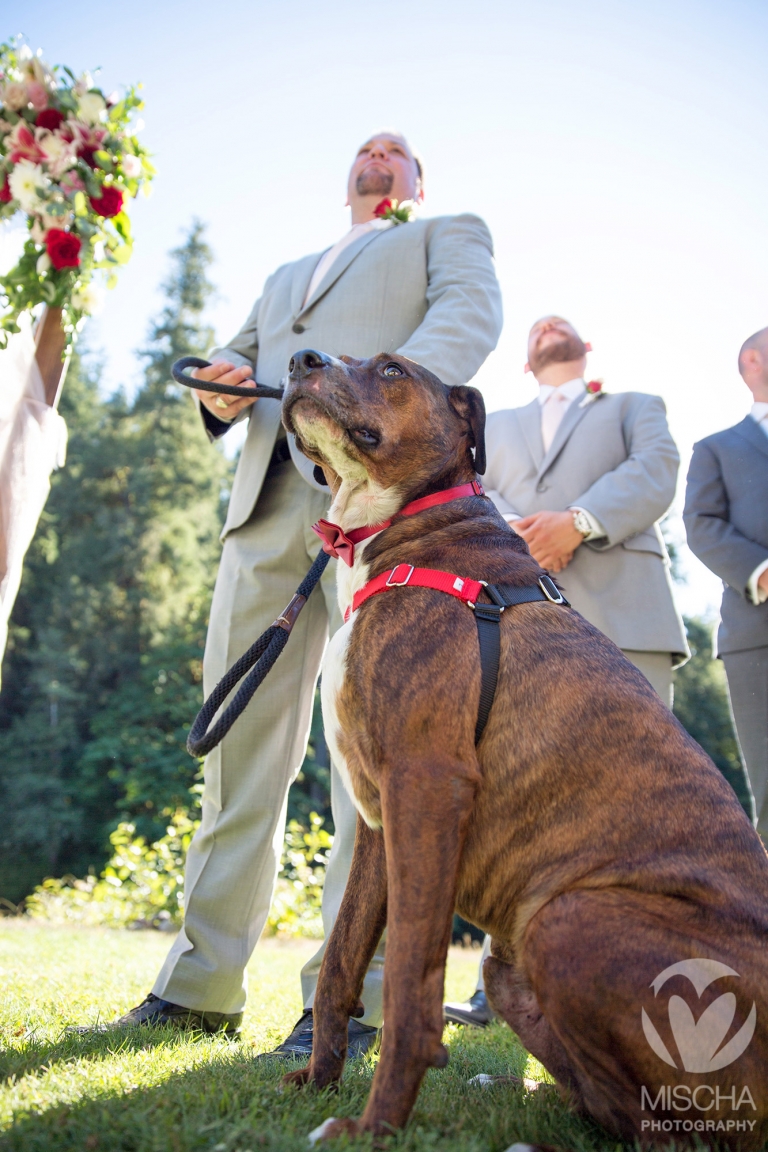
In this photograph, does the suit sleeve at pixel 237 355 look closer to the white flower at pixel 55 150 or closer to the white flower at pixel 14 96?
the white flower at pixel 55 150

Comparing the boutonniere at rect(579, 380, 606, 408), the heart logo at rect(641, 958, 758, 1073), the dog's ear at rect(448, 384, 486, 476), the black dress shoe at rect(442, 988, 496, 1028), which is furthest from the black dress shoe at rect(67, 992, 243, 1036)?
the boutonniere at rect(579, 380, 606, 408)

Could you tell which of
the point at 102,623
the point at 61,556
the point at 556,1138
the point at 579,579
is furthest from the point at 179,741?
the point at 556,1138

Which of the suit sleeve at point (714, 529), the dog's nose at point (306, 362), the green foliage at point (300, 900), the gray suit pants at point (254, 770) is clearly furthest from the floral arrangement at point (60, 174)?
the green foliage at point (300, 900)

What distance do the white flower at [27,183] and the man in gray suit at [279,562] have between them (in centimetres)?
123

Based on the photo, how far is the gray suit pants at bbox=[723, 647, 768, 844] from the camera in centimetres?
400

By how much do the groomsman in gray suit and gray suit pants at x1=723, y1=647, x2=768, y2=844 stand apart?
284 mm

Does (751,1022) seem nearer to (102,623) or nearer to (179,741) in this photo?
(179,741)

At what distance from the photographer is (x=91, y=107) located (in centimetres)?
420

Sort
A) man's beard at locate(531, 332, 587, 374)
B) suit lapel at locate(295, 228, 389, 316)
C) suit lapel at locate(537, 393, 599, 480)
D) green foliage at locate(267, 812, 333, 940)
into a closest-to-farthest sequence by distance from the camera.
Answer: suit lapel at locate(295, 228, 389, 316) → suit lapel at locate(537, 393, 599, 480) → man's beard at locate(531, 332, 587, 374) → green foliage at locate(267, 812, 333, 940)

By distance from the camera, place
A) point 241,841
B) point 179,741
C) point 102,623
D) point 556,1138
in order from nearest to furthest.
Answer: point 556,1138 < point 241,841 < point 179,741 < point 102,623

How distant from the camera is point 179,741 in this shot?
1054 inches

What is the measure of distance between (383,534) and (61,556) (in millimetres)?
31461

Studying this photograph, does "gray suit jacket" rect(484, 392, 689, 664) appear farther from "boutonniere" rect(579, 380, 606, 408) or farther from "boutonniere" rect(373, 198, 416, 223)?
"boutonniere" rect(373, 198, 416, 223)

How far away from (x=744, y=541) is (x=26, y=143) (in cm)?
405
